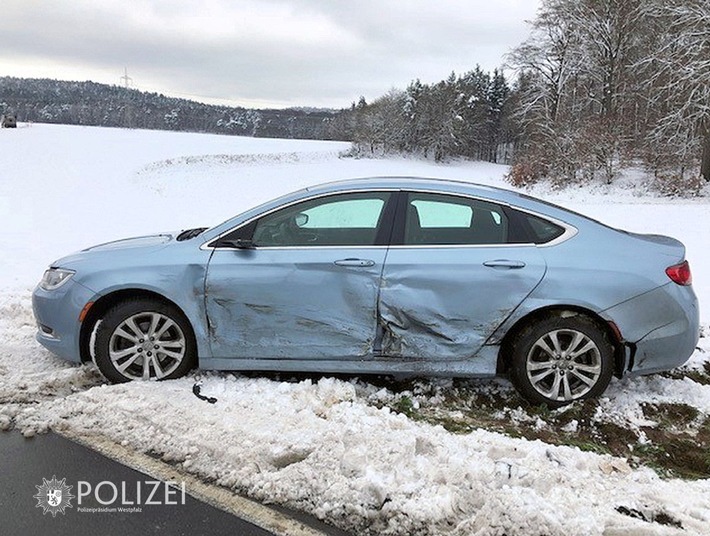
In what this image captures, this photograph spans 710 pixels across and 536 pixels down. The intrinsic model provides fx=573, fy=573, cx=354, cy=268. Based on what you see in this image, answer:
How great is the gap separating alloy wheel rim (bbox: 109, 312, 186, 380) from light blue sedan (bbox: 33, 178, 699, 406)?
10 millimetres

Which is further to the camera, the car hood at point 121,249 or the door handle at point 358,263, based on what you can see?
the car hood at point 121,249

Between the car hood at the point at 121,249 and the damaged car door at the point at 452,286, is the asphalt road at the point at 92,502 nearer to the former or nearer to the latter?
the car hood at the point at 121,249

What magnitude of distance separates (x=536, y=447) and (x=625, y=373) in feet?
3.58

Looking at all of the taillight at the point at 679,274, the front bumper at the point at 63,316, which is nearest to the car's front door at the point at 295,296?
the front bumper at the point at 63,316

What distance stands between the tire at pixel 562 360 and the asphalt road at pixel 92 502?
2.15 m

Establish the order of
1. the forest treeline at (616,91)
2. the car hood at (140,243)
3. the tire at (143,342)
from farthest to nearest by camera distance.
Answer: the forest treeline at (616,91), the car hood at (140,243), the tire at (143,342)

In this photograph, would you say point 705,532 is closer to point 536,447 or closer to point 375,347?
point 536,447

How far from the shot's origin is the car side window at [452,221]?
4117 mm

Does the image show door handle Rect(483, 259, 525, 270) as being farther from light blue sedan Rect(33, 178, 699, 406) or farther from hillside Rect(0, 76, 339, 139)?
hillside Rect(0, 76, 339, 139)

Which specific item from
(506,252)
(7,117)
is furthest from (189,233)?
(7,117)

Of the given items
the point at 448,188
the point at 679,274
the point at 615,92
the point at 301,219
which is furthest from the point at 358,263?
the point at 615,92

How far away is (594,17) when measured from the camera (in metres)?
31.2

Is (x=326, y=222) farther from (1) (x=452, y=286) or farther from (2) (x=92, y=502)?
(2) (x=92, y=502)

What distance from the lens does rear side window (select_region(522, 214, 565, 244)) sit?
160 inches
